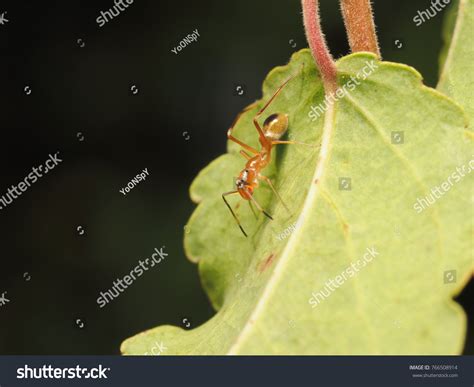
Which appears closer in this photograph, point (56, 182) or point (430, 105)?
point (430, 105)

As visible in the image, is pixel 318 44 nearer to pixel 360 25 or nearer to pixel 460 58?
pixel 360 25

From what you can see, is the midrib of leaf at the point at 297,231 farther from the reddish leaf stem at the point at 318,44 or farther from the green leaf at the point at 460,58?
the green leaf at the point at 460,58

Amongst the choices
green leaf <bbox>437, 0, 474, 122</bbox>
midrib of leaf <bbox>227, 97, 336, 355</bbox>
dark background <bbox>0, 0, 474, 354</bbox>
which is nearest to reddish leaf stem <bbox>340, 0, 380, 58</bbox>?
midrib of leaf <bbox>227, 97, 336, 355</bbox>

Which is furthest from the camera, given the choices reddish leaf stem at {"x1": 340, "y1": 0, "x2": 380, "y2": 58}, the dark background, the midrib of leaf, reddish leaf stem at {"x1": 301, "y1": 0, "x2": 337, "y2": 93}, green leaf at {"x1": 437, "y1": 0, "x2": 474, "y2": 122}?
the dark background

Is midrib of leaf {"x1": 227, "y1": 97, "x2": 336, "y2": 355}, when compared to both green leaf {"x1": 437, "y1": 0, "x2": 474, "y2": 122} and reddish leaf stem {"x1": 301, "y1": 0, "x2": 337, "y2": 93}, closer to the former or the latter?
reddish leaf stem {"x1": 301, "y1": 0, "x2": 337, "y2": 93}

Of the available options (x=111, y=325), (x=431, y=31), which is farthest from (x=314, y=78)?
(x=111, y=325)

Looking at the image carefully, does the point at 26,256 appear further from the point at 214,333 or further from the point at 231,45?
the point at 214,333

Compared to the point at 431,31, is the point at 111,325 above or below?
below
